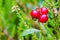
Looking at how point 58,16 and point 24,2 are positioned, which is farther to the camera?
point 24,2

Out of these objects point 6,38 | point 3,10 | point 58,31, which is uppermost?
point 3,10

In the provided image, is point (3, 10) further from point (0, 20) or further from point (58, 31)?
point (58, 31)

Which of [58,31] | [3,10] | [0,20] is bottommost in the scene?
[58,31]

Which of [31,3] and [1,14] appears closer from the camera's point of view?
[1,14]

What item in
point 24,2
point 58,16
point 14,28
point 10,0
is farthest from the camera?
point 24,2

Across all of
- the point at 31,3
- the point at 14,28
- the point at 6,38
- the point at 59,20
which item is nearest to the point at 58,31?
the point at 59,20

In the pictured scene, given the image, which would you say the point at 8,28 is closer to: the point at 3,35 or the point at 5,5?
the point at 3,35

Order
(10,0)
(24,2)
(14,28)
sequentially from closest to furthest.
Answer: (14,28), (10,0), (24,2)

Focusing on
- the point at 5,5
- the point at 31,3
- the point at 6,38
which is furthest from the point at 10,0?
the point at 6,38

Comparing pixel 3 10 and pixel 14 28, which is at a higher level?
pixel 3 10
